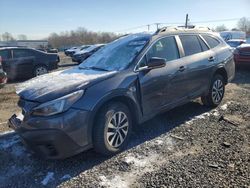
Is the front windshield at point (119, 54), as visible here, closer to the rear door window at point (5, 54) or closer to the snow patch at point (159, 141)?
the snow patch at point (159, 141)

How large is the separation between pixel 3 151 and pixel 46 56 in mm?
8939

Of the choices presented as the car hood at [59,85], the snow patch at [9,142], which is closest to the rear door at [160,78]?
the car hood at [59,85]

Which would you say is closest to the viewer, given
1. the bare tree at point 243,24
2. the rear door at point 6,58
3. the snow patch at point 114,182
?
the snow patch at point 114,182

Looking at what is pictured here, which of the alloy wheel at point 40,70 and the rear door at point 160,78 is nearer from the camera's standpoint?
the rear door at point 160,78

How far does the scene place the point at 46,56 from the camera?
12.5 metres

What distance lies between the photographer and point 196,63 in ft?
17.0

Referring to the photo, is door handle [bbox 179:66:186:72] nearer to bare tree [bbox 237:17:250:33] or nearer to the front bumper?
the front bumper

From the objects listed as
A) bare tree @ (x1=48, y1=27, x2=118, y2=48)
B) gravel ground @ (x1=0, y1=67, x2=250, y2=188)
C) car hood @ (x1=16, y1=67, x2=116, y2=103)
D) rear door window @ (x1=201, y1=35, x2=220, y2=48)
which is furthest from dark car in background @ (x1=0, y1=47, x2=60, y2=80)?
bare tree @ (x1=48, y1=27, x2=118, y2=48)

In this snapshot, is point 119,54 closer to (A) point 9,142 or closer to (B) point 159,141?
(B) point 159,141

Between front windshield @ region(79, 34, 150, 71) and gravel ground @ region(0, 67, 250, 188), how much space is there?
4.34 ft

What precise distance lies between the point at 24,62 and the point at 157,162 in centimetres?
972

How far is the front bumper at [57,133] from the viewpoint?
3252mm

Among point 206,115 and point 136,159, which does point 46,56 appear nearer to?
point 206,115

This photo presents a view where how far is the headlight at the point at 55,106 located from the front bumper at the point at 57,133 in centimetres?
6
